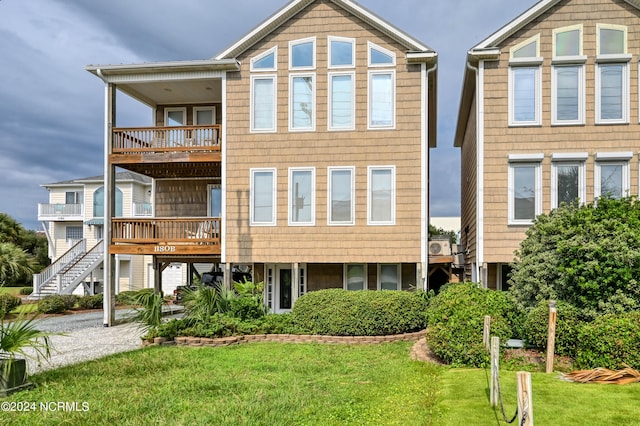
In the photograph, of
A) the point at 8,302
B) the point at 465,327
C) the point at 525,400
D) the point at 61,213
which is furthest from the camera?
the point at 61,213

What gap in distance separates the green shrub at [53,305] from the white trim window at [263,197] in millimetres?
10891

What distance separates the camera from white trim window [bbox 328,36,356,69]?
14.8 meters

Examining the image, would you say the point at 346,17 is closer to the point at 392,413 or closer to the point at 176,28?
the point at 176,28

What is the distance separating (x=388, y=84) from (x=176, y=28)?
7180mm

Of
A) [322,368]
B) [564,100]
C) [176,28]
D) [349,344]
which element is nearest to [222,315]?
[349,344]

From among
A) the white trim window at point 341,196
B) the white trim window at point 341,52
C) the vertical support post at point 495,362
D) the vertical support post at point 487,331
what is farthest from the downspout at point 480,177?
the vertical support post at point 495,362

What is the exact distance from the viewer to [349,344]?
1180 cm

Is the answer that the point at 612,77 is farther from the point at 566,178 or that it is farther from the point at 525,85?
the point at 566,178

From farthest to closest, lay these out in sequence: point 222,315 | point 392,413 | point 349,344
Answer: point 222,315 < point 349,344 < point 392,413

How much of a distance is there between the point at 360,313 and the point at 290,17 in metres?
9.47

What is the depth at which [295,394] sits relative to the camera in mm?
7340

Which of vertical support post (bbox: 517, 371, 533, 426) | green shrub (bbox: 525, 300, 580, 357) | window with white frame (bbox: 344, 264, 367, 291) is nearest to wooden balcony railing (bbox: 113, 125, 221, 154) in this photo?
window with white frame (bbox: 344, 264, 367, 291)

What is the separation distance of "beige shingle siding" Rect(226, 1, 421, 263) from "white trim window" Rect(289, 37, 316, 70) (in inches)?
6.5

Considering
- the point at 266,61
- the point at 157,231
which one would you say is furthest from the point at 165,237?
the point at 266,61
